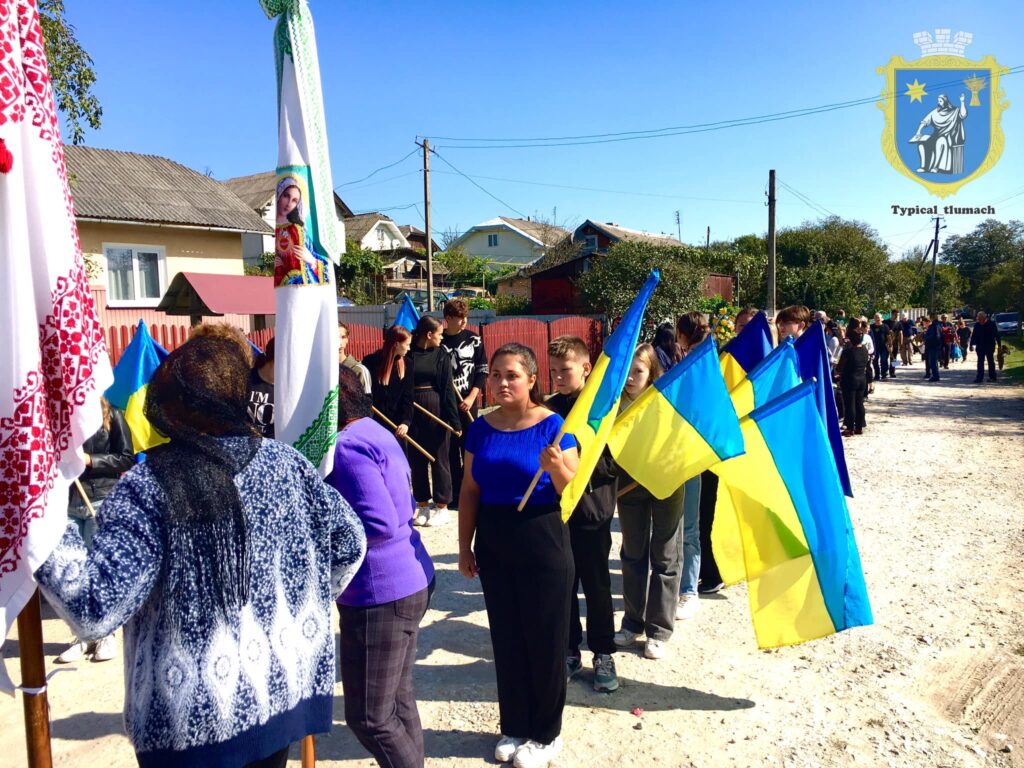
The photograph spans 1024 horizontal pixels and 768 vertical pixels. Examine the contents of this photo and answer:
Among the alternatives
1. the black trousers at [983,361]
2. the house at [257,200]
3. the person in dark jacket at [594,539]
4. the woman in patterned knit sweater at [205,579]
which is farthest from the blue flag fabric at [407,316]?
the house at [257,200]

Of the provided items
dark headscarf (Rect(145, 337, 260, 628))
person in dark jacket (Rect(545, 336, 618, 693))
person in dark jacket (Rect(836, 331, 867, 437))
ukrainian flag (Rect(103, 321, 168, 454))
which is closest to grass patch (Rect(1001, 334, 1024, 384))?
person in dark jacket (Rect(836, 331, 867, 437))

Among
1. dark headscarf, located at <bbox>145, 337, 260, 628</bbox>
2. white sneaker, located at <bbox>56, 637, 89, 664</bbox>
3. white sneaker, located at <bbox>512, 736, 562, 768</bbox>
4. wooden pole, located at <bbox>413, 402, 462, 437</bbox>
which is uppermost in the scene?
dark headscarf, located at <bbox>145, 337, 260, 628</bbox>

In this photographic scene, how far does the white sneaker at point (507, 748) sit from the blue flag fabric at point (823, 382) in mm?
2358

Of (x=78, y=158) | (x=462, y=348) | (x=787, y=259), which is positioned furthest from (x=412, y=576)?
(x=787, y=259)

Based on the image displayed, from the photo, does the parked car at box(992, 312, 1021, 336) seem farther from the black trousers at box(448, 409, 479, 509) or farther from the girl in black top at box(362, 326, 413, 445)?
the girl in black top at box(362, 326, 413, 445)

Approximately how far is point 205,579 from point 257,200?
137ft

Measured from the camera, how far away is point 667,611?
172 inches

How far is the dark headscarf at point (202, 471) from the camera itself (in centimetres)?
184

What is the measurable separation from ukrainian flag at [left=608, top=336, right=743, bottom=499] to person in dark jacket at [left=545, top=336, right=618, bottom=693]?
18cm

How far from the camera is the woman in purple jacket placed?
8.70 feet

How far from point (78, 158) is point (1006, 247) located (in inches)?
2886

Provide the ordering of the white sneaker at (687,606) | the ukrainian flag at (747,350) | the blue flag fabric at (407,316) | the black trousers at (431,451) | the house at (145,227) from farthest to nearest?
1. the house at (145,227)
2. the blue flag fabric at (407,316)
3. the black trousers at (431,451)
4. the ukrainian flag at (747,350)
5. the white sneaker at (687,606)

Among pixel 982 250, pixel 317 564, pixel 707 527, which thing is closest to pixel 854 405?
pixel 707 527

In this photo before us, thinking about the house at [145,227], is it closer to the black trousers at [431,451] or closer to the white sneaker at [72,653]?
the black trousers at [431,451]
